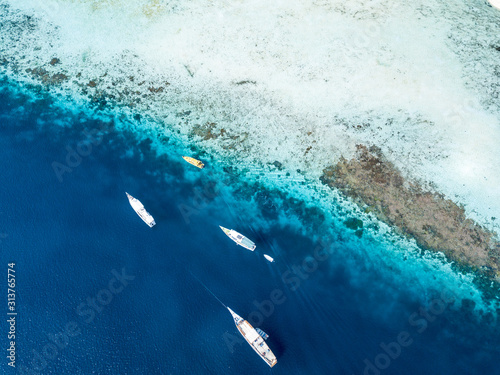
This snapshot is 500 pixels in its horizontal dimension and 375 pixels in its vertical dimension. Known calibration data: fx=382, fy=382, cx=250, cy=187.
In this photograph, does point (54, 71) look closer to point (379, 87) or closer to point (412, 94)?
point (379, 87)

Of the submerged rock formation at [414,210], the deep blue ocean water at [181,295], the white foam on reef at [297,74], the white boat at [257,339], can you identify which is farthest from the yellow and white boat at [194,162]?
the white boat at [257,339]

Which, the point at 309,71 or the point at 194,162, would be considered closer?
the point at 194,162

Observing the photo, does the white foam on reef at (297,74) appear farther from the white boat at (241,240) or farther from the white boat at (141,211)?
the white boat at (141,211)

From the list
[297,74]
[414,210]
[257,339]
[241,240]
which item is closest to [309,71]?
[297,74]

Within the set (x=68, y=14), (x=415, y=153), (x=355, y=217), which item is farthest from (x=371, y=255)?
(x=68, y=14)

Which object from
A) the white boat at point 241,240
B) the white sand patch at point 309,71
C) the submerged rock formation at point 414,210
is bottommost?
the white boat at point 241,240

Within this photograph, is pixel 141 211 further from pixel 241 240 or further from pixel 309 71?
pixel 309 71
